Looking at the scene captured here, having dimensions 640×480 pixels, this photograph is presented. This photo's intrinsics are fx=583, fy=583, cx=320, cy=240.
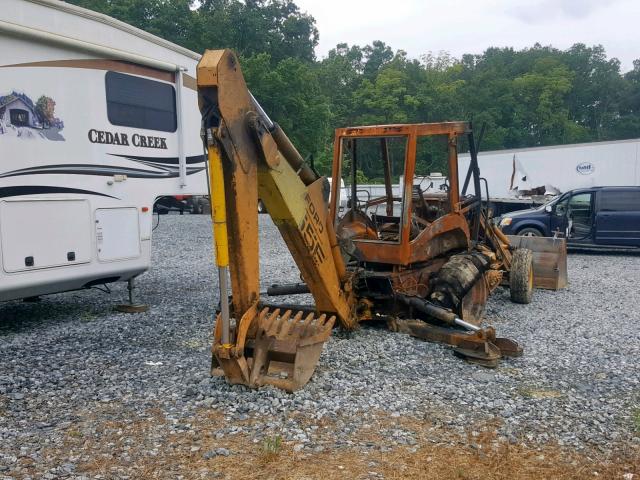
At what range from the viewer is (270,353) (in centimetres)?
482

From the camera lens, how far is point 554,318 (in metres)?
7.86

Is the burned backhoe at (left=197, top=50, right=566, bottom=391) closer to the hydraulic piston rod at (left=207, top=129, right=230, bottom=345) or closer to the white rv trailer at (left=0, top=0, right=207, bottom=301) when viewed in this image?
the hydraulic piston rod at (left=207, top=129, right=230, bottom=345)

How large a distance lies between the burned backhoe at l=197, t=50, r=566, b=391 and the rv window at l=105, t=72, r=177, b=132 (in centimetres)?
264

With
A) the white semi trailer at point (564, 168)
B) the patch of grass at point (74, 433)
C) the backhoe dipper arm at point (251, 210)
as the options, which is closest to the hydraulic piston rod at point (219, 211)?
the backhoe dipper arm at point (251, 210)

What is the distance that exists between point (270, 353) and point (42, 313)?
4414mm

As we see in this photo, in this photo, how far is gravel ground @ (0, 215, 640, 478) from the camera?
415 centimetres

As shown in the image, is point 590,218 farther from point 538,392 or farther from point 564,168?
point 538,392

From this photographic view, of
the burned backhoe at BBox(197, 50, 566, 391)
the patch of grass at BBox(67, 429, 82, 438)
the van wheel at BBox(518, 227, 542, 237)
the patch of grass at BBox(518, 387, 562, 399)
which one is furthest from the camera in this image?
the van wheel at BBox(518, 227, 542, 237)

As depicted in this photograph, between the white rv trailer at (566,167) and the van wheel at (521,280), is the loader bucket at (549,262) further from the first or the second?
the white rv trailer at (566,167)

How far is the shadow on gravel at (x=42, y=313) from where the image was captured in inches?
280

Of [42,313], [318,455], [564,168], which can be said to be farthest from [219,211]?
[564,168]

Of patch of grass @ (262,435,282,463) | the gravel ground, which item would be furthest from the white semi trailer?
patch of grass @ (262,435,282,463)

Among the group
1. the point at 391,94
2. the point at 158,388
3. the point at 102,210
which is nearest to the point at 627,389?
the point at 158,388

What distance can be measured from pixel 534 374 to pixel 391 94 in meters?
52.4
